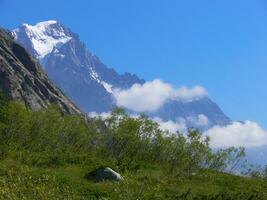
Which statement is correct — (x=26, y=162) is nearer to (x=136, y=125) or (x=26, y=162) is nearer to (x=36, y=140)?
(x=136, y=125)

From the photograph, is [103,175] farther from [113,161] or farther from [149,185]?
[113,161]

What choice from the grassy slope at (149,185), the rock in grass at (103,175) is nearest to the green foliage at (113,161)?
the grassy slope at (149,185)

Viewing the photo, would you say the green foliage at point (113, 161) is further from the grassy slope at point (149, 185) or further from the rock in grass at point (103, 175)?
the rock in grass at point (103, 175)

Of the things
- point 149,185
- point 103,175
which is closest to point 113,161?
point 103,175

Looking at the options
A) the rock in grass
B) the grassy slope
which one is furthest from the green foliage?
the rock in grass

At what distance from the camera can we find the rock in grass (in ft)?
140

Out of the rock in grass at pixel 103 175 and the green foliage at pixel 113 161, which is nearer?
the green foliage at pixel 113 161

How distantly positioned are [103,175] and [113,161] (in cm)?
1671

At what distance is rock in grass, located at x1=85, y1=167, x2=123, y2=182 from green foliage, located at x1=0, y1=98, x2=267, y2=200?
101 cm

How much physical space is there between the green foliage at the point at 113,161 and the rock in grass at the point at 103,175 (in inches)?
39.6

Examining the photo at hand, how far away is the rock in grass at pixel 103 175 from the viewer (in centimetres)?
4269

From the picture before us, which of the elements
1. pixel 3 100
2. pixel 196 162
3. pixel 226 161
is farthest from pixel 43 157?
pixel 3 100

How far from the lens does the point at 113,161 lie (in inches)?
2370

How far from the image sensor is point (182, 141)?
3243 inches
